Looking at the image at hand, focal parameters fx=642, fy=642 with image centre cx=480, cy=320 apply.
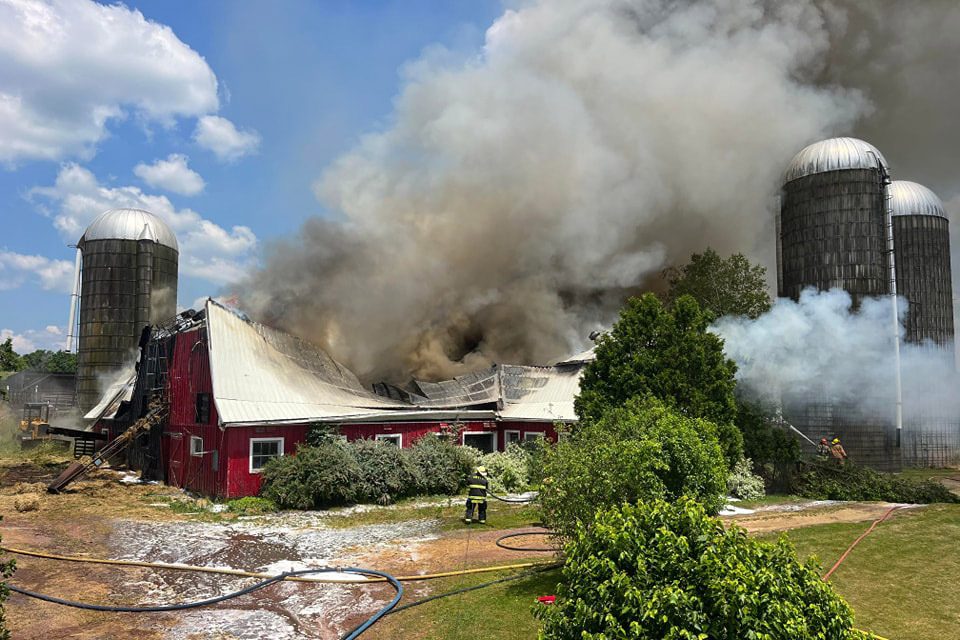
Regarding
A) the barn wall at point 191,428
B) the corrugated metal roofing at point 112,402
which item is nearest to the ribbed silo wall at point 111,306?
the corrugated metal roofing at point 112,402

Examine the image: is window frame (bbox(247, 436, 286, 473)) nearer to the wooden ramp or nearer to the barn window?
the barn window

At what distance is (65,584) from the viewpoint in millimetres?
10812

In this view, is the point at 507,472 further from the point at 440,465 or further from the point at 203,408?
the point at 203,408

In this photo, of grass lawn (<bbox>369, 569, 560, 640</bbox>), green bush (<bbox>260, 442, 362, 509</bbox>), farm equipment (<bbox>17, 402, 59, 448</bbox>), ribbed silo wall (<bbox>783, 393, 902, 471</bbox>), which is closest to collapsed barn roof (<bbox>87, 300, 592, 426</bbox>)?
green bush (<bbox>260, 442, 362, 509</bbox>)

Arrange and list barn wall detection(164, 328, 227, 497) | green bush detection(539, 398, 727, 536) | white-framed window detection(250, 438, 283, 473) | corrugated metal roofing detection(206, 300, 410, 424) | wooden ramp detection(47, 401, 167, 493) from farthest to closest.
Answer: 1. wooden ramp detection(47, 401, 167, 493)
2. corrugated metal roofing detection(206, 300, 410, 424)
3. barn wall detection(164, 328, 227, 497)
4. white-framed window detection(250, 438, 283, 473)
5. green bush detection(539, 398, 727, 536)

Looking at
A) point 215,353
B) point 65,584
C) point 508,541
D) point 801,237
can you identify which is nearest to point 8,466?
point 215,353

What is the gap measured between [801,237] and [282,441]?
2532 centimetres

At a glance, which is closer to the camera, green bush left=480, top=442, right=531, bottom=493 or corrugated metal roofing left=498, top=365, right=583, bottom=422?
green bush left=480, top=442, right=531, bottom=493

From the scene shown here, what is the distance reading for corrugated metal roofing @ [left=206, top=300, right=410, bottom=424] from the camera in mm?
20234

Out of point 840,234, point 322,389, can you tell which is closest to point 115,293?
point 322,389

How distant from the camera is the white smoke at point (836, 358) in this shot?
2541 cm

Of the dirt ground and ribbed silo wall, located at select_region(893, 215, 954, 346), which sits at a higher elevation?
ribbed silo wall, located at select_region(893, 215, 954, 346)

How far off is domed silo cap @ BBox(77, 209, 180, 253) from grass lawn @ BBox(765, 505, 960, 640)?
37459mm

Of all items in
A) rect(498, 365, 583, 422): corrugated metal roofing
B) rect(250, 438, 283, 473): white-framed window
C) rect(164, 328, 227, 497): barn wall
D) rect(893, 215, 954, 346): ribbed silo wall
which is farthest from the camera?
rect(893, 215, 954, 346): ribbed silo wall
